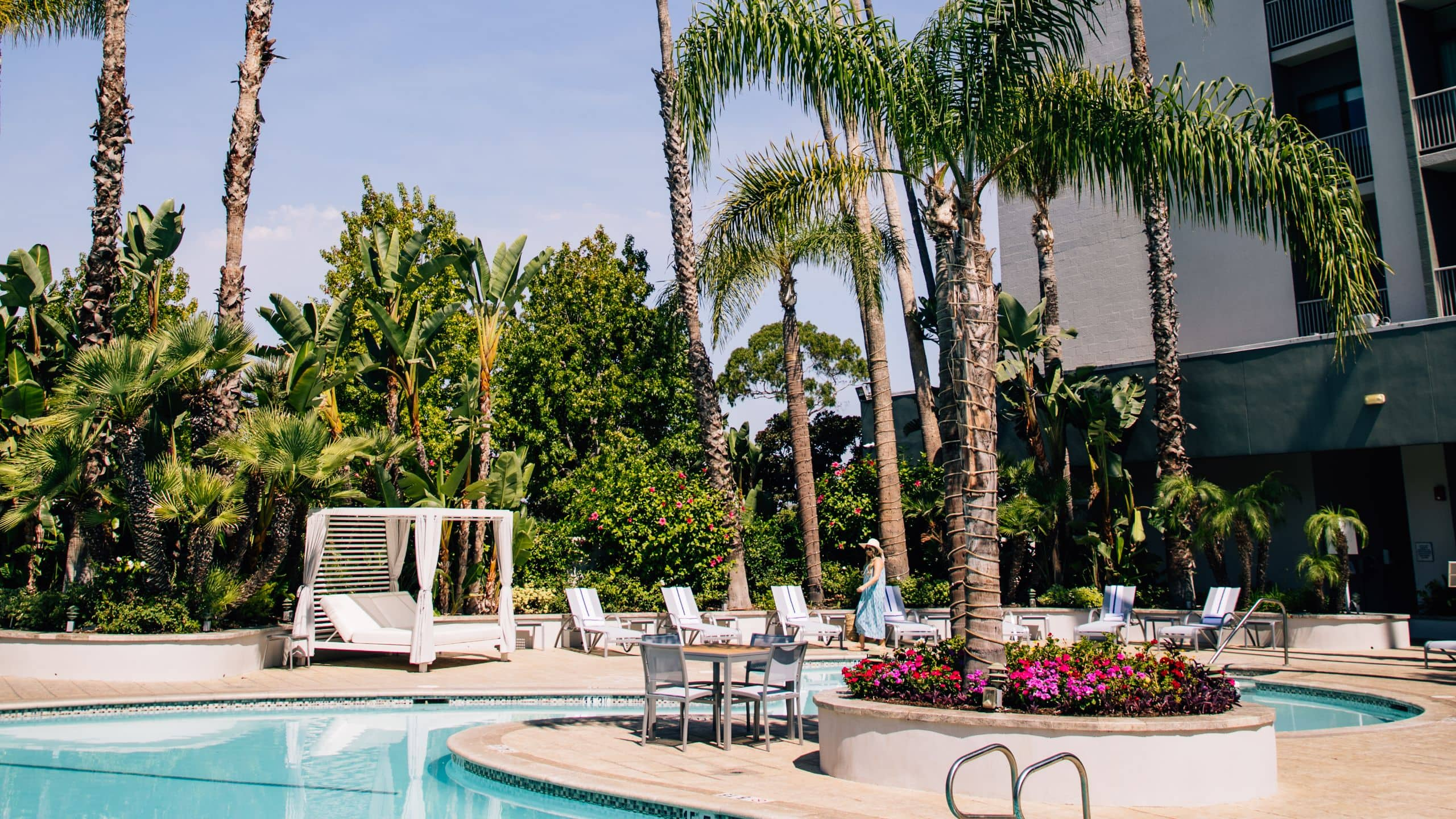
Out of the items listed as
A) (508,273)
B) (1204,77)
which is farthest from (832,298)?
(1204,77)

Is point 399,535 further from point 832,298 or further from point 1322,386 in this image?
point 1322,386

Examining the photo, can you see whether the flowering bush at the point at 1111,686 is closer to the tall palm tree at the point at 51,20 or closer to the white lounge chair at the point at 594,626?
the white lounge chair at the point at 594,626

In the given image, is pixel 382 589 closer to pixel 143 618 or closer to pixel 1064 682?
pixel 143 618

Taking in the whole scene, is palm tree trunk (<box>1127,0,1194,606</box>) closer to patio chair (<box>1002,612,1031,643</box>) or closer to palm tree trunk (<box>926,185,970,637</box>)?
patio chair (<box>1002,612,1031,643</box>)

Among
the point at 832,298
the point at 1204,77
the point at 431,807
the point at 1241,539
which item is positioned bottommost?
the point at 431,807

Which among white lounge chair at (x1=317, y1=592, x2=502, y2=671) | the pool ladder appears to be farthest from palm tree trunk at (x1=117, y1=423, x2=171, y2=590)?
the pool ladder

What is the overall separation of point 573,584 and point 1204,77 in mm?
17160

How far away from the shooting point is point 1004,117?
8719mm

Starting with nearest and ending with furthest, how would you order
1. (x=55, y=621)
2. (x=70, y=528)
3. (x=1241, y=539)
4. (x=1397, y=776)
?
1. (x=1397, y=776)
2. (x=55, y=621)
3. (x=70, y=528)
4. (x=1241, y=539)

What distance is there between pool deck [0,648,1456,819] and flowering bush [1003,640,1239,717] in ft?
1.66

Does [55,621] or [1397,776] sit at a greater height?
[55,621]

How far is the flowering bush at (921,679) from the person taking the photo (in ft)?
24.2

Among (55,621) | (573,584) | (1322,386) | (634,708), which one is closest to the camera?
(634,708)

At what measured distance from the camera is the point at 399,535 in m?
16.9
